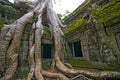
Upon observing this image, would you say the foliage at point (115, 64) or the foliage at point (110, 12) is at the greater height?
the foliage at point (110, 12)

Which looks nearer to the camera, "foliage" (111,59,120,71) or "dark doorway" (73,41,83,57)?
"foliage" (111,59,120,71)

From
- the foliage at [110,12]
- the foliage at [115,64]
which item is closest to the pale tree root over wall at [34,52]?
the foliage at [115,64]

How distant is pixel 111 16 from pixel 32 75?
3889 millimetres

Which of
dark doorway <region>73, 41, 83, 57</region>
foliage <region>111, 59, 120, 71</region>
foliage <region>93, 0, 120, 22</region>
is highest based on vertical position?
foliage <region>93, 0, 120, 22</region>

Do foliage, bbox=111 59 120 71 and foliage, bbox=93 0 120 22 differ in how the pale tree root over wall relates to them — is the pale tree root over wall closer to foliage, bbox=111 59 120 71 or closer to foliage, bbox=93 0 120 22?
foliage, bbox=111 59 120 71

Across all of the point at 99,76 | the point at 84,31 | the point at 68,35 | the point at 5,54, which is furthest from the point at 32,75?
the point at 68,35

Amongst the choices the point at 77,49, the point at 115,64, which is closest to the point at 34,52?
the point at 115,64

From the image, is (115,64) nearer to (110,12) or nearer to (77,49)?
(110,12)

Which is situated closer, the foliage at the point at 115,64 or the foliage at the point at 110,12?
the foliage at the point at 115,64

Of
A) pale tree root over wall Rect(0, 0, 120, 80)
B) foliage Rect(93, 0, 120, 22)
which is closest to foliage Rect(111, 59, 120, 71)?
pale tree root over wall Rect(0, 0, 120, 80)

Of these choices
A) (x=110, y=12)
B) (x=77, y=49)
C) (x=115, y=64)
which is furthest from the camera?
(x=77, y=49)

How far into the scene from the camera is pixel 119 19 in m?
4.13

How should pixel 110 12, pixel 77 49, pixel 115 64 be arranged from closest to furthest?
pixel 115 64
pixel 110 12
pixel 77 49

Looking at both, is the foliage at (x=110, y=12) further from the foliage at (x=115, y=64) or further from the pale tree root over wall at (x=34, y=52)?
the pale tree root over wall at (x=34, y=52)
